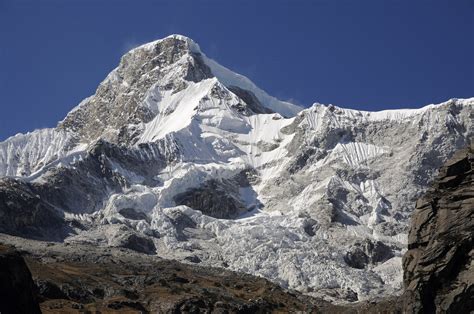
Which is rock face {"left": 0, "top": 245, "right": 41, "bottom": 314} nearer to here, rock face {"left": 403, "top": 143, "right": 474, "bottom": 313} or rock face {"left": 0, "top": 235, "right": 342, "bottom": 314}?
rock face {"left": 403, "top": 143, "right": 474, "bottom": 313}

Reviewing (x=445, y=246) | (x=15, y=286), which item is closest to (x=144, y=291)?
(x=15, y=286)

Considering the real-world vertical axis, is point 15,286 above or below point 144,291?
below

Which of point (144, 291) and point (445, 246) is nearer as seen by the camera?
point (445, 246)

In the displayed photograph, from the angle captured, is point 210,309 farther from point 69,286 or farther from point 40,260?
point 40,260

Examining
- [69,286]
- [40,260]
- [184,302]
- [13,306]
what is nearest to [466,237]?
[13,306]

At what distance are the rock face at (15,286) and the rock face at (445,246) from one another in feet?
76.7

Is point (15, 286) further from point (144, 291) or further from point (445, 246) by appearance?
point (144, 291)

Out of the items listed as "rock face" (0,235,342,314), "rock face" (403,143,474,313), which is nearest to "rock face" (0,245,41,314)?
"rock face" (403,143,474,313)

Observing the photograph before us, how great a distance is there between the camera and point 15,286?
63.5m

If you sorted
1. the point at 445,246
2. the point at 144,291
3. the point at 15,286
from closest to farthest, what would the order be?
1. the point at 445,246
2. the point at 15,286
3. the point at 144,291

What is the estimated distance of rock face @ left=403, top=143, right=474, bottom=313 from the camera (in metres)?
50.1

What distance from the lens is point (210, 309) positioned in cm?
14312

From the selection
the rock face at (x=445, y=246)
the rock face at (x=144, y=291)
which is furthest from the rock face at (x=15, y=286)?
the rock face at (x=144, y=291)

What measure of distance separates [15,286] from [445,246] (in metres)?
26.4
